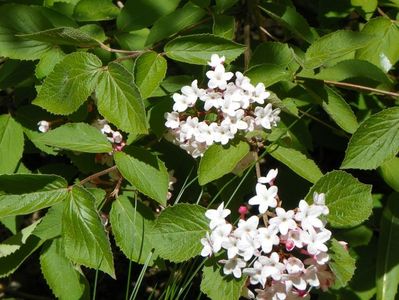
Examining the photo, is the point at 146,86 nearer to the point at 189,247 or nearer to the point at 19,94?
the point at 189,247

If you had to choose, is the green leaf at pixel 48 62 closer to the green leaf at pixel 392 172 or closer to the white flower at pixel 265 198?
the white flower at pixel 265 198

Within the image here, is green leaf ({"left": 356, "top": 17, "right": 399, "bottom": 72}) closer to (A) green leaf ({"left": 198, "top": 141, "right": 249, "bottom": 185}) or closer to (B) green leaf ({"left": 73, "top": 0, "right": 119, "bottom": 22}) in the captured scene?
(A) green leaf ({"left": 198, "top": 141, "right": 249, "bottom": 185})

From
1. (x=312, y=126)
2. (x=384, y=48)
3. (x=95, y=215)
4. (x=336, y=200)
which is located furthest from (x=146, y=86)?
(x=312, y=126)

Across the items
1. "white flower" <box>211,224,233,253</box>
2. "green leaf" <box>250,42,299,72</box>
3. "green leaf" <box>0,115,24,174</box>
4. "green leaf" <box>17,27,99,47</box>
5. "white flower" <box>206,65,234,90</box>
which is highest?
"green leaf" <box>17,27,99,47</box>

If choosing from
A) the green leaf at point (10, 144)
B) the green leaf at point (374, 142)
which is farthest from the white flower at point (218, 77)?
the green leaf at point (10, 144)

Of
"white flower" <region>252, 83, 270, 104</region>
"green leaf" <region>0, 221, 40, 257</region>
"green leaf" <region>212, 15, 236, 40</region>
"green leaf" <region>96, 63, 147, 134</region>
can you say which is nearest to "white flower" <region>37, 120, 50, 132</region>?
"green leaf" <region>0, 221, 40, 257</region>

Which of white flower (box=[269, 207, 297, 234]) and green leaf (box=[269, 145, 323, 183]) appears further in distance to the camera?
green leaf (box=[269, 145, 323, 183])

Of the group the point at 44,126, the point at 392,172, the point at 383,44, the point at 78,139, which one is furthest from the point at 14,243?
the point at 383,44
